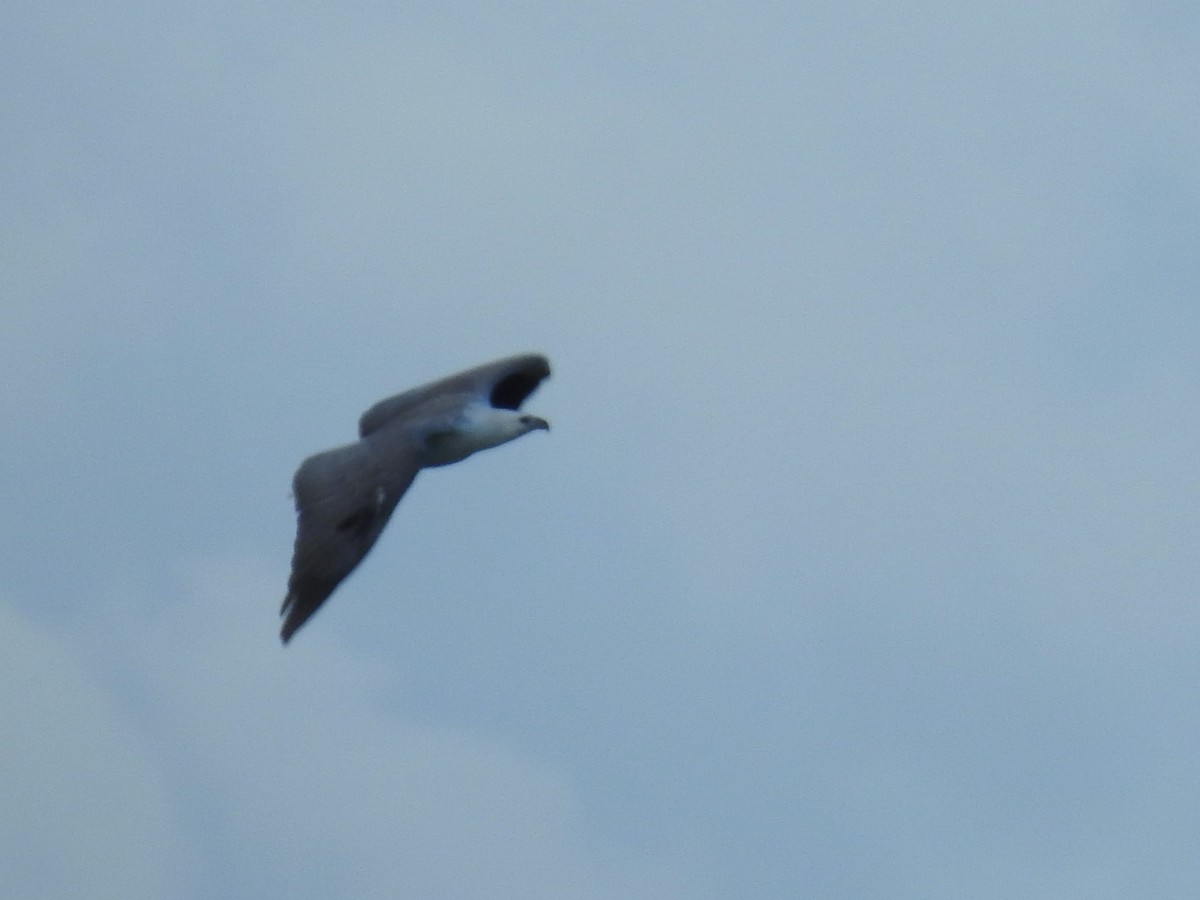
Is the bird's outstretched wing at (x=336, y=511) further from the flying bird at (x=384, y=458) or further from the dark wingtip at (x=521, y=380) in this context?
the dark wingtip at (x=521, y=380)

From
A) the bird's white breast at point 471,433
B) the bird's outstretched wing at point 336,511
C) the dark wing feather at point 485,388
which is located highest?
the dark wing feather at point 485,388

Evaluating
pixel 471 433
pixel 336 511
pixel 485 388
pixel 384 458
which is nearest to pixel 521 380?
pixel 485 388

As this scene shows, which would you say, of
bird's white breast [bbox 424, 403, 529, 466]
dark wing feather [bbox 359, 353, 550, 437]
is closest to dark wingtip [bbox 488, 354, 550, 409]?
dark wing feather [bbox 359, 353, 550, 437]

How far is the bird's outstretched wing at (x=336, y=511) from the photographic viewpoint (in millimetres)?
22047

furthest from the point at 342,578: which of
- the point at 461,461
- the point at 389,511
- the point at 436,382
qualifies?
the point at 436,382

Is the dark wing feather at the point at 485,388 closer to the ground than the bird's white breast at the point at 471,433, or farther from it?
farther from it

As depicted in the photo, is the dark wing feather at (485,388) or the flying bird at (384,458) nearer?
the flying bird at (384,458)

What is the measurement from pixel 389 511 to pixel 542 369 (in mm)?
6569

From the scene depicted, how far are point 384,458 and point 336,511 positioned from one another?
1.32 meters

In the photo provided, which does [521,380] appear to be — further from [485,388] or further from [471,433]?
[471,433]

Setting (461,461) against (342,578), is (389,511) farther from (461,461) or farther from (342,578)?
(461,461)

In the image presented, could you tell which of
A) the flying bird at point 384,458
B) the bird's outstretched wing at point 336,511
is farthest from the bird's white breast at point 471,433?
the bird's outstretched wing at point 336,511

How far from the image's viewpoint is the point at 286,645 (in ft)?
68.2

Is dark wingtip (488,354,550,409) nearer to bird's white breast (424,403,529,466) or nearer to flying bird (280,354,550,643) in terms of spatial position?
flying bird (280,354,550,643)
